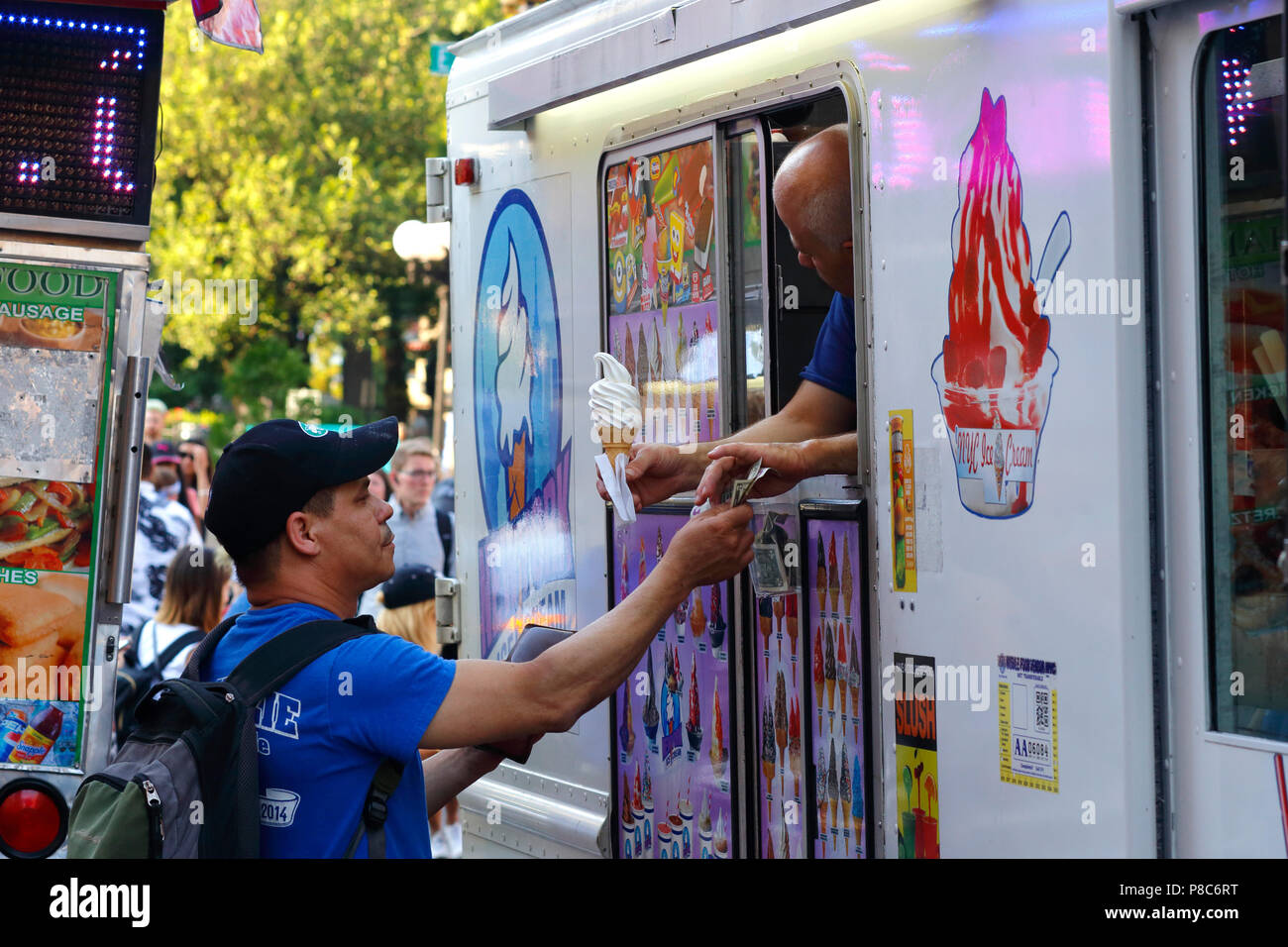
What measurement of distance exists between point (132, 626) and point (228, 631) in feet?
18.8

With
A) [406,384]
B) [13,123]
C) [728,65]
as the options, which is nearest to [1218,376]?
[728,65]

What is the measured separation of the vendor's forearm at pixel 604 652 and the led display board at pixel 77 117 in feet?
5.36

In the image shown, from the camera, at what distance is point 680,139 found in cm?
379

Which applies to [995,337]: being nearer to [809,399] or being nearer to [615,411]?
[809,399]

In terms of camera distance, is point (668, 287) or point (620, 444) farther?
point (668, 287)

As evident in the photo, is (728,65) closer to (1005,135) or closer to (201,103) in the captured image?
(1005,135)

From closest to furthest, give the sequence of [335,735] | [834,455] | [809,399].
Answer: [335,735]
[834,455]
[809,399]

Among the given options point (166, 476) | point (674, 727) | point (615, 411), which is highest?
point (166, 476)

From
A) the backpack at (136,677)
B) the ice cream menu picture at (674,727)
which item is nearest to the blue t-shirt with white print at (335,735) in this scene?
the ice cream menu picture at (674,727)

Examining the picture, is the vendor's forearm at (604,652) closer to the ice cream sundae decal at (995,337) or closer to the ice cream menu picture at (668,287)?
the ice cream sundae decal at (995,337)

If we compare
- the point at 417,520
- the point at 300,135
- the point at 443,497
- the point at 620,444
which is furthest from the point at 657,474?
the point at 300,135

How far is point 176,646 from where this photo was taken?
21.5 ft

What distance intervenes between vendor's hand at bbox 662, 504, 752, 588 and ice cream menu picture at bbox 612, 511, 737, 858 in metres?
0.60

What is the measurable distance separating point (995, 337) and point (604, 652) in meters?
0.97
